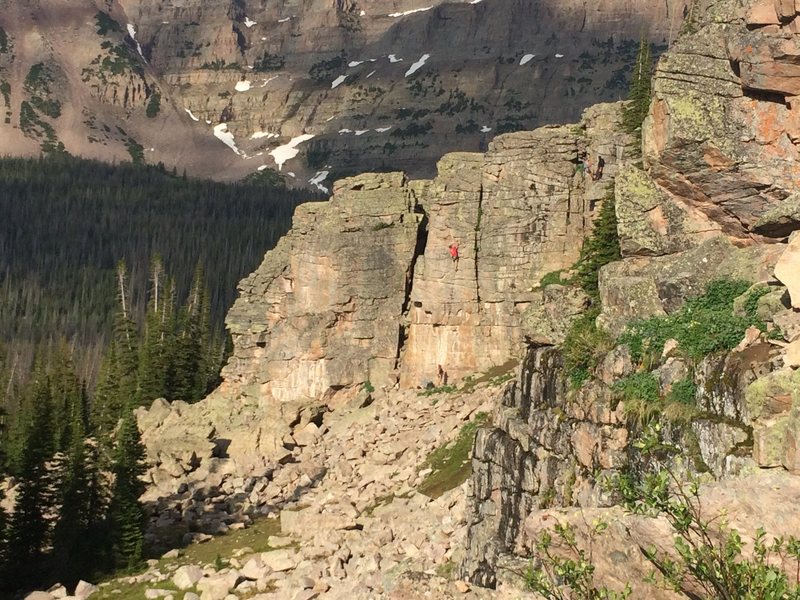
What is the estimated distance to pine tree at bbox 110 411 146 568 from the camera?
52.1 metres

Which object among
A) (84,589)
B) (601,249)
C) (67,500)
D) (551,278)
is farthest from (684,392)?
(67,500)

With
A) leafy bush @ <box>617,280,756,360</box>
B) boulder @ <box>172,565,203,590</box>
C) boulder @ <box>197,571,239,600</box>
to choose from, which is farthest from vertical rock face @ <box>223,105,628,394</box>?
leafy bush @ <box>617,280,756,360</box>

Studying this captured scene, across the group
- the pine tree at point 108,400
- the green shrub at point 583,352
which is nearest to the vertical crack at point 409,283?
the pine tree at point 108,400

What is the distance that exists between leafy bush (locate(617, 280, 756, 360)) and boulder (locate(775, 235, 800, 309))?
2.02 meters

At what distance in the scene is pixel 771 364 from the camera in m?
22.8

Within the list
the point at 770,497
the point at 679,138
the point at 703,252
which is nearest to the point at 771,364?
the point at 770,497

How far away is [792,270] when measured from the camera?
2305 cm

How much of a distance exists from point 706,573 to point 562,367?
53.4 ft

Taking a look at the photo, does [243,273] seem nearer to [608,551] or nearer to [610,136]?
[610,136]

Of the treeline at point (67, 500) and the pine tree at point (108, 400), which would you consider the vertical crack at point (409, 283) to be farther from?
the pine tree at point (108, 400)

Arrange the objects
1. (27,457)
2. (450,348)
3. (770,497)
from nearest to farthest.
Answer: (770,497) → (27,457) → (450,348)

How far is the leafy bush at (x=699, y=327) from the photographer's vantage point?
2517 centimetres

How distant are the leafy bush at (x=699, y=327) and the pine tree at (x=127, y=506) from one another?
3075 cm

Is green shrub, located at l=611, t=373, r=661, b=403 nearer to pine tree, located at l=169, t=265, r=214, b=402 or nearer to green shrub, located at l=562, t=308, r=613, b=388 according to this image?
green shrub, located at l=562, t=308, r=613, b=388
